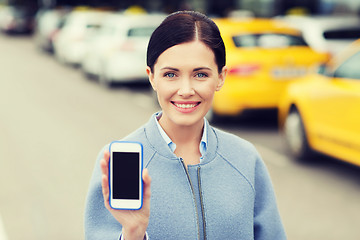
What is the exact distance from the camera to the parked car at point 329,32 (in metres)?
10.7

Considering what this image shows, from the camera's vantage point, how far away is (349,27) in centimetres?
1133

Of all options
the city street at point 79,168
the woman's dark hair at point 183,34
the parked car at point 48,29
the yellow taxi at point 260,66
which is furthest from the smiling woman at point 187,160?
the parked car at point 48,29

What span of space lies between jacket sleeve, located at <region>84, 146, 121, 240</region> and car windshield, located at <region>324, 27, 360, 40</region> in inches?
383

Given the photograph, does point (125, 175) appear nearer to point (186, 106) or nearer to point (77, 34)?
point (186, 106)

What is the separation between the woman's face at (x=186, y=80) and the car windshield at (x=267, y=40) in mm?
7381

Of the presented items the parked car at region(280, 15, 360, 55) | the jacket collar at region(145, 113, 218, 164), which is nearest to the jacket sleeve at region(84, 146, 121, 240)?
the jacket collar at region(145, 113, 218, 164)

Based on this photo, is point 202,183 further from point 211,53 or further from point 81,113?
point 81,113

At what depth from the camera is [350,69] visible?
665 cm

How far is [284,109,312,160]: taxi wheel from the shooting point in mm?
7211

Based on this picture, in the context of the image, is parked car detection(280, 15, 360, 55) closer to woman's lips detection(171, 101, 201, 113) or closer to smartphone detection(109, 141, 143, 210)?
woman's lips detection(171, 101, 201, 113)

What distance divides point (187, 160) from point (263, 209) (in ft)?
1.00

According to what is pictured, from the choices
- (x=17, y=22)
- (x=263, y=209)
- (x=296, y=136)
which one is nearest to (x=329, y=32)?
(x=296, y=136)

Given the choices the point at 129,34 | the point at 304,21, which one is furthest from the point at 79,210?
the point at 129,34

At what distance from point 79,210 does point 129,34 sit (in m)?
9.50
